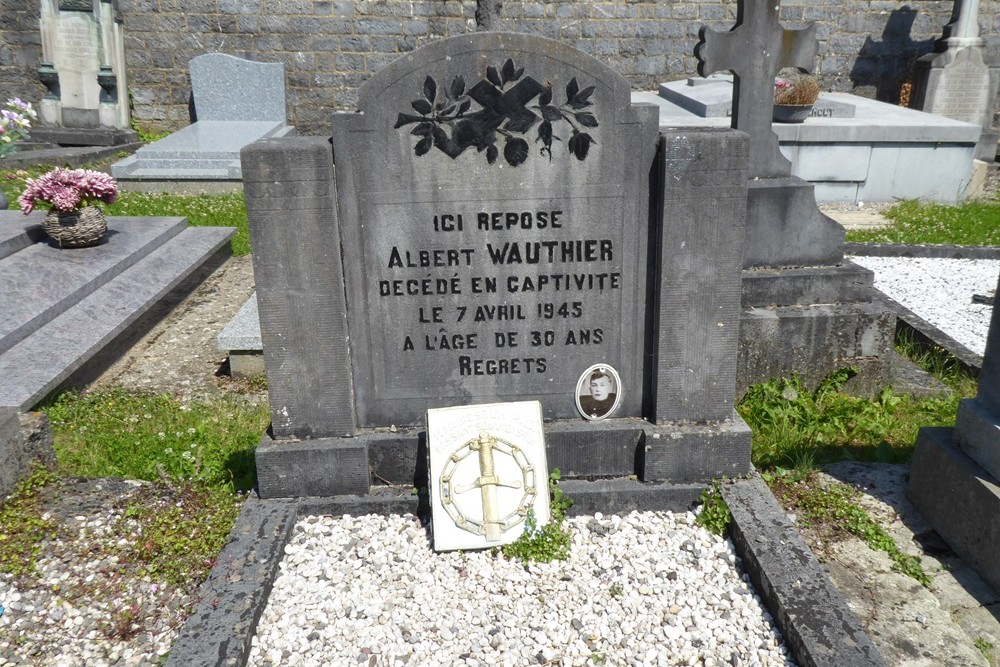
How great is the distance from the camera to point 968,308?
634cm

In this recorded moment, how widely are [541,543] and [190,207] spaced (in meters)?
7.58

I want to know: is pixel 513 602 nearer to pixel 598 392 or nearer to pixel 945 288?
pixel 598 392

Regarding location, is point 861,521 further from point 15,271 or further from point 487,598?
point 15,271

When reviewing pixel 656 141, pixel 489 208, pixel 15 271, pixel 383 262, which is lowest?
pixel 15 271

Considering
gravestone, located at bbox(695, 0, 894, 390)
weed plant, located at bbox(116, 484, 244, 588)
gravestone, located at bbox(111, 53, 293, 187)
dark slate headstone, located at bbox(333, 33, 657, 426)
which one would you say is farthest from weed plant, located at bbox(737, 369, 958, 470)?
gravestone, located at bbox(111, 53, 293, 187)

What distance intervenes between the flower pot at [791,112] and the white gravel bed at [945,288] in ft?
8.18

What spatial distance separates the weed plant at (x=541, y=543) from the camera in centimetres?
327

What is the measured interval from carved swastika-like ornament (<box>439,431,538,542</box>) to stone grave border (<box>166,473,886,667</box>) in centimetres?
24

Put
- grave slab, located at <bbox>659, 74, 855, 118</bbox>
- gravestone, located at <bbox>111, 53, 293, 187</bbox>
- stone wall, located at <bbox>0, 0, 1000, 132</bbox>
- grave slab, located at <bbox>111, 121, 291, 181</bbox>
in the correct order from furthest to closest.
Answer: stone wall, located at <bbox>0, 0, 1000, 132</bbox>
gravestone, located at <bbox>111, 53, 293, 187</bbox>
grave slab, located at <bbox>111, 121, 291, 181</bbox>
grave slab, located at <bbox>659, 74, 855, 118</bbox>

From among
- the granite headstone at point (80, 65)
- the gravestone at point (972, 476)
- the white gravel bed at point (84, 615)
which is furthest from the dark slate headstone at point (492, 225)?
the granite headstone at point (80, 65)

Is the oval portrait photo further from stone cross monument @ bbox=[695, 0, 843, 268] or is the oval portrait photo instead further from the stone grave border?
stone cross monument @ bbox=[695, 0, 843, 268]

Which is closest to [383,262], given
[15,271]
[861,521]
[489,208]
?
[489,208]

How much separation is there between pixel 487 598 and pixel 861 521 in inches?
66.9

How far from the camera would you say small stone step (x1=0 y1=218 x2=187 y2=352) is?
17.5ft
